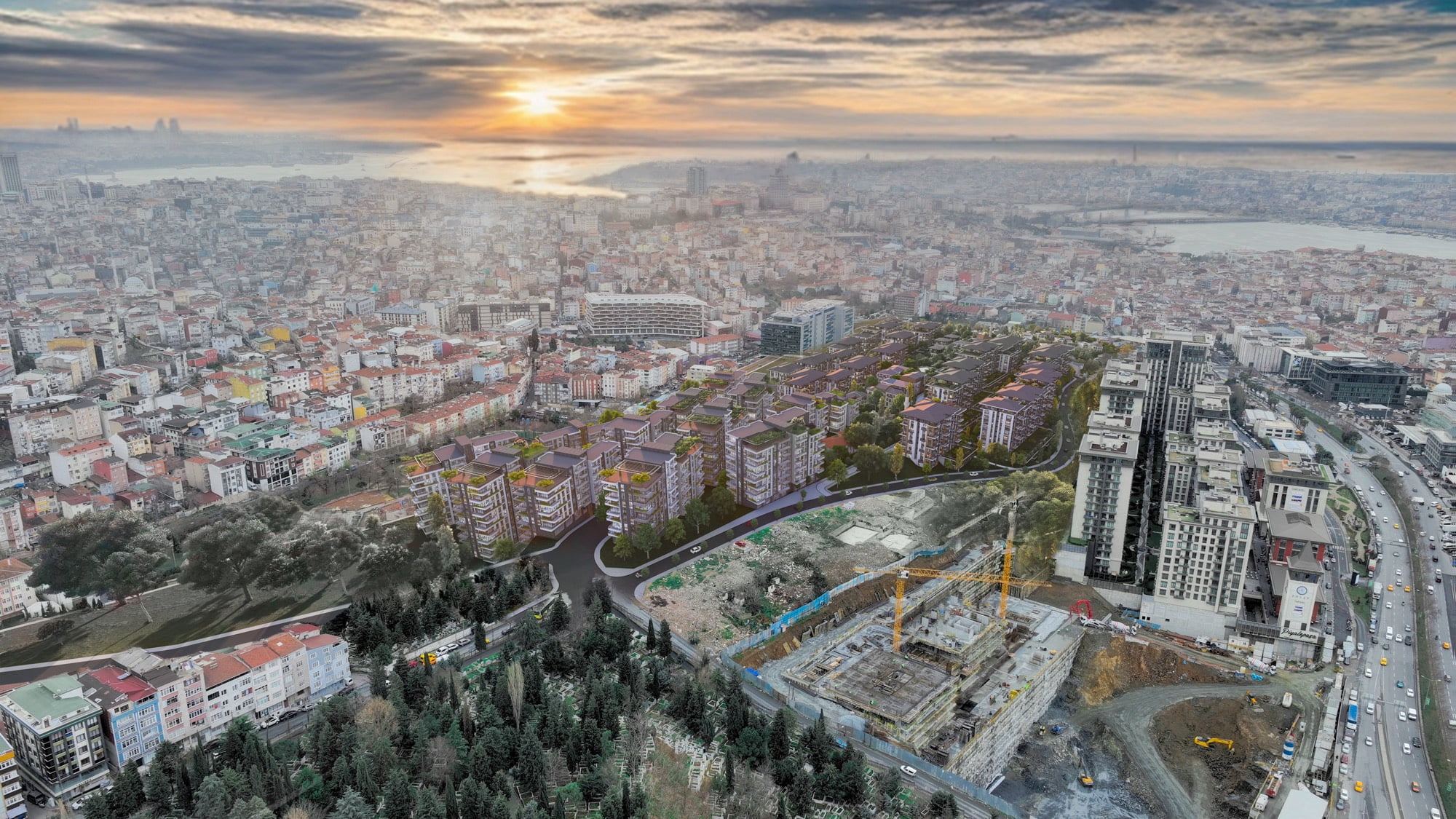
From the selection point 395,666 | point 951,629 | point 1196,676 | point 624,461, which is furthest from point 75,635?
point 1196,676

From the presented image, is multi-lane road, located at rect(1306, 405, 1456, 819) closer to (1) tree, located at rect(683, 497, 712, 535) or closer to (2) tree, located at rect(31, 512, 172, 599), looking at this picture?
(1) tree, located at rect(683, 497, 712, 535)

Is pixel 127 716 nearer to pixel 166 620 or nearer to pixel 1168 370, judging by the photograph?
pixel 166 620

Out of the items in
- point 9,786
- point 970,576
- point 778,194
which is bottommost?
point 970,576

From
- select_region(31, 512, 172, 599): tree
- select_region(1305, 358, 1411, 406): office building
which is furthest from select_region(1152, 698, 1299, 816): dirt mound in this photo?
select_region(1305, 358, 1411, 406): office building

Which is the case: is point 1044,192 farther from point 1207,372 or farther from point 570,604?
point 570,604

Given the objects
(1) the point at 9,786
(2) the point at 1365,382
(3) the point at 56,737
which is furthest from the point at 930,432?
(1) the point at 9,786

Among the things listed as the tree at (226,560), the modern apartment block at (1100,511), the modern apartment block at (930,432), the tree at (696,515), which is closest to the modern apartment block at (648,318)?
the modern apartment block at (930,432)
